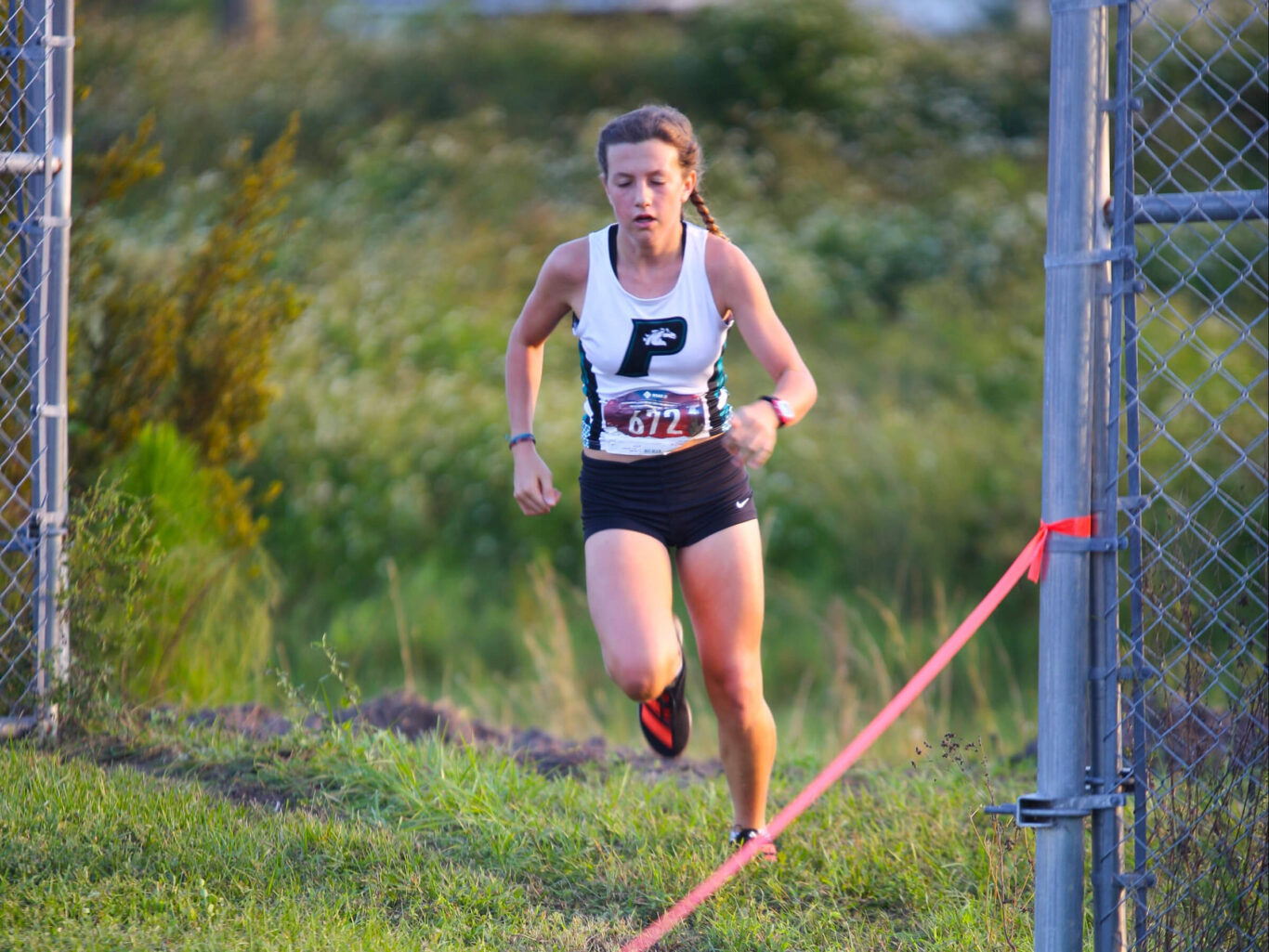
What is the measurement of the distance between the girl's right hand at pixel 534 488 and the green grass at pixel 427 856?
3.56ft

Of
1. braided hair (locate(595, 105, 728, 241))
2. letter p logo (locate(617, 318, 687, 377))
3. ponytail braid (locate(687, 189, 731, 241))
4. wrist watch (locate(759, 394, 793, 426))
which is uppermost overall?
braided hair (locate(595, 105, 728, 241))

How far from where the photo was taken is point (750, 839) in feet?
12.8

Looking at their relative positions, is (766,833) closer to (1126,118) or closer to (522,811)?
(522,811)

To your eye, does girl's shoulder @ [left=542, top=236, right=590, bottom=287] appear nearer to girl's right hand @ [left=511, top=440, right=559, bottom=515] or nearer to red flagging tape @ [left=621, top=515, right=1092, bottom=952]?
girl's right hand @ [left=511, top=440, right=559, bottom=515]

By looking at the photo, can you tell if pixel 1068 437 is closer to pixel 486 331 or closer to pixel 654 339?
pixel 654 339

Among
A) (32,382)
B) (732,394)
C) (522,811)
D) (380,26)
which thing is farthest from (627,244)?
(380,26)

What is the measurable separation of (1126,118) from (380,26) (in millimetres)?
18824

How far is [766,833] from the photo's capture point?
3355mm

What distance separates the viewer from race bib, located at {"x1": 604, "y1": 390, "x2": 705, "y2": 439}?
3871mm

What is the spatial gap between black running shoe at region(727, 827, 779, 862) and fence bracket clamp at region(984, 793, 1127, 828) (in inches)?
49.8

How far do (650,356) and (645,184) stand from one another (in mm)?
524

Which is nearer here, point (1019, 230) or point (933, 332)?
point (933, 332)

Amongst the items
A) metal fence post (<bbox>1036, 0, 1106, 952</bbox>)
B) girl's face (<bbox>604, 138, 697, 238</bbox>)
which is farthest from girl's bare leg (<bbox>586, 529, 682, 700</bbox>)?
metal fence post (<bbox>1036, 0, 1106, 952</bbox>)

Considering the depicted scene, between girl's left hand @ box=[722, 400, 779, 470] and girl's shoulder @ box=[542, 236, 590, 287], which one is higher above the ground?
girl's shoulder @ box=[542, 236, 590, 287]
